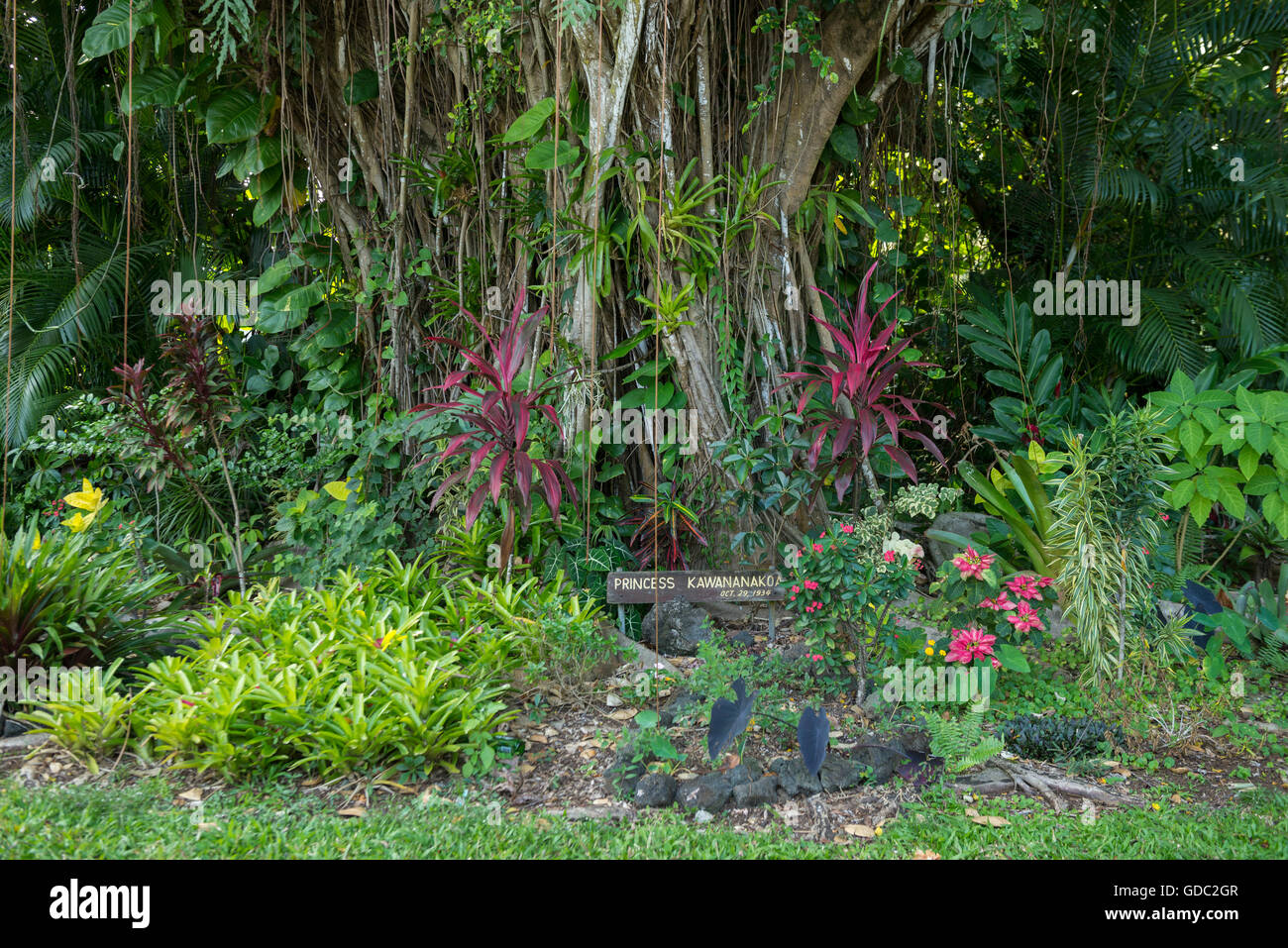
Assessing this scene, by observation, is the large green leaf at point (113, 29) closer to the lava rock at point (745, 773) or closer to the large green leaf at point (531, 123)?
the large green leaf at point (531, 123)

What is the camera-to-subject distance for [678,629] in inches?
132

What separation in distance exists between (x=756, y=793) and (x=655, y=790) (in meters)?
0.27

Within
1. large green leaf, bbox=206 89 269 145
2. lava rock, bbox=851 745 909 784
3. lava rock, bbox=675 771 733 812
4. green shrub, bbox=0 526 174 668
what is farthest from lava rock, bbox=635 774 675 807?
large green leaf, bbox=206 89 269 145

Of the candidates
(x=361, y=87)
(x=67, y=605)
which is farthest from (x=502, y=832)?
(x=361, y=87)

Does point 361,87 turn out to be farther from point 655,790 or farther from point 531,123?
point 655,790

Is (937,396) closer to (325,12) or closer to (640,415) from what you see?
(640,415)

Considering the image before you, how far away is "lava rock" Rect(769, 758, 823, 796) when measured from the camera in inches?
88.8

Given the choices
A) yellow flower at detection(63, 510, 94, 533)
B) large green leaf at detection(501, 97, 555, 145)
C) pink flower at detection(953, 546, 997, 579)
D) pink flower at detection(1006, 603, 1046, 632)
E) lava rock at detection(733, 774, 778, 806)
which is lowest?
lava rock at detection(733, 774, 778, 806)

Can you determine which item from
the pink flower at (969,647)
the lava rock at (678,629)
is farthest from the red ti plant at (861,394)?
the lava rock at (678,629)

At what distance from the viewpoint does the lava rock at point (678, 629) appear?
332 cm

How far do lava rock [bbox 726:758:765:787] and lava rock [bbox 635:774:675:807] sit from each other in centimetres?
16

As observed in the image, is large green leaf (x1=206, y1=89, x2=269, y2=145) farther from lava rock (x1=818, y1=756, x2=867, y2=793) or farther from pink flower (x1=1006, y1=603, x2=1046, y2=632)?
pink flower (x1=1006, y1=603, x2=1046, y2=632)

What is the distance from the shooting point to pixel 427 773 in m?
2.31

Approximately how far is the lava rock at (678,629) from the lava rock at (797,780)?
1002 millimetres
